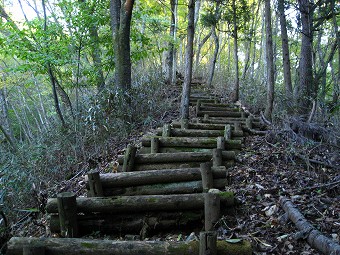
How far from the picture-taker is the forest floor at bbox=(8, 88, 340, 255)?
3.10m

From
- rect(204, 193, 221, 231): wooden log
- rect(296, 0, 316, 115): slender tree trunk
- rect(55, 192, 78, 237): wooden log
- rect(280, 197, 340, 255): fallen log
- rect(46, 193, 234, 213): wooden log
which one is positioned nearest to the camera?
rect(280, 197, 340, 255): fallen log

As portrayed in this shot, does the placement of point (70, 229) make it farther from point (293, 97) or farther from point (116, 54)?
point (293, 97)

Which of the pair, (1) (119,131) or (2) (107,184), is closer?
(2) (107,184)

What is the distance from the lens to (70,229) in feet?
12.2

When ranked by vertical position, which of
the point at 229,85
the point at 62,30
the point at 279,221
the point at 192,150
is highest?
the point at 62,30

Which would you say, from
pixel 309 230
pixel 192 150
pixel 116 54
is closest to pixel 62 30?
pixel 116 54

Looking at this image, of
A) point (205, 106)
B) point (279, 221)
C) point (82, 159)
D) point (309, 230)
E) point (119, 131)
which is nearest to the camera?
point (309, 230)

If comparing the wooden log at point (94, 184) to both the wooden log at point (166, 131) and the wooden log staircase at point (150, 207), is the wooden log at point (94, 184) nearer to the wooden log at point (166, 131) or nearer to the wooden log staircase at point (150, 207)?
the wooden log staircase at point (150, 207)

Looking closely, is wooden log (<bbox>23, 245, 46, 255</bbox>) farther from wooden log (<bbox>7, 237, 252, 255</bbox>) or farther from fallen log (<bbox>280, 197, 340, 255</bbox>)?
fallen log (<bbox>280, 197, 340, 255</bbox>)

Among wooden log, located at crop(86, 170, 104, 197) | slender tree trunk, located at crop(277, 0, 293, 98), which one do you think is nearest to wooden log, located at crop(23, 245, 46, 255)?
wooden log, located at crop(86, 170, 104, 197)

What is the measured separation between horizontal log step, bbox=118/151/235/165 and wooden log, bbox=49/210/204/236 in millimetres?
1478

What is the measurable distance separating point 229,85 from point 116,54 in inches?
261

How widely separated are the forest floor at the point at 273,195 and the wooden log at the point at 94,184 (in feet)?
2.69

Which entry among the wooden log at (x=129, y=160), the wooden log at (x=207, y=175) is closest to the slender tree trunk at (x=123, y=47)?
the wooden log at (x=129, y=160)
